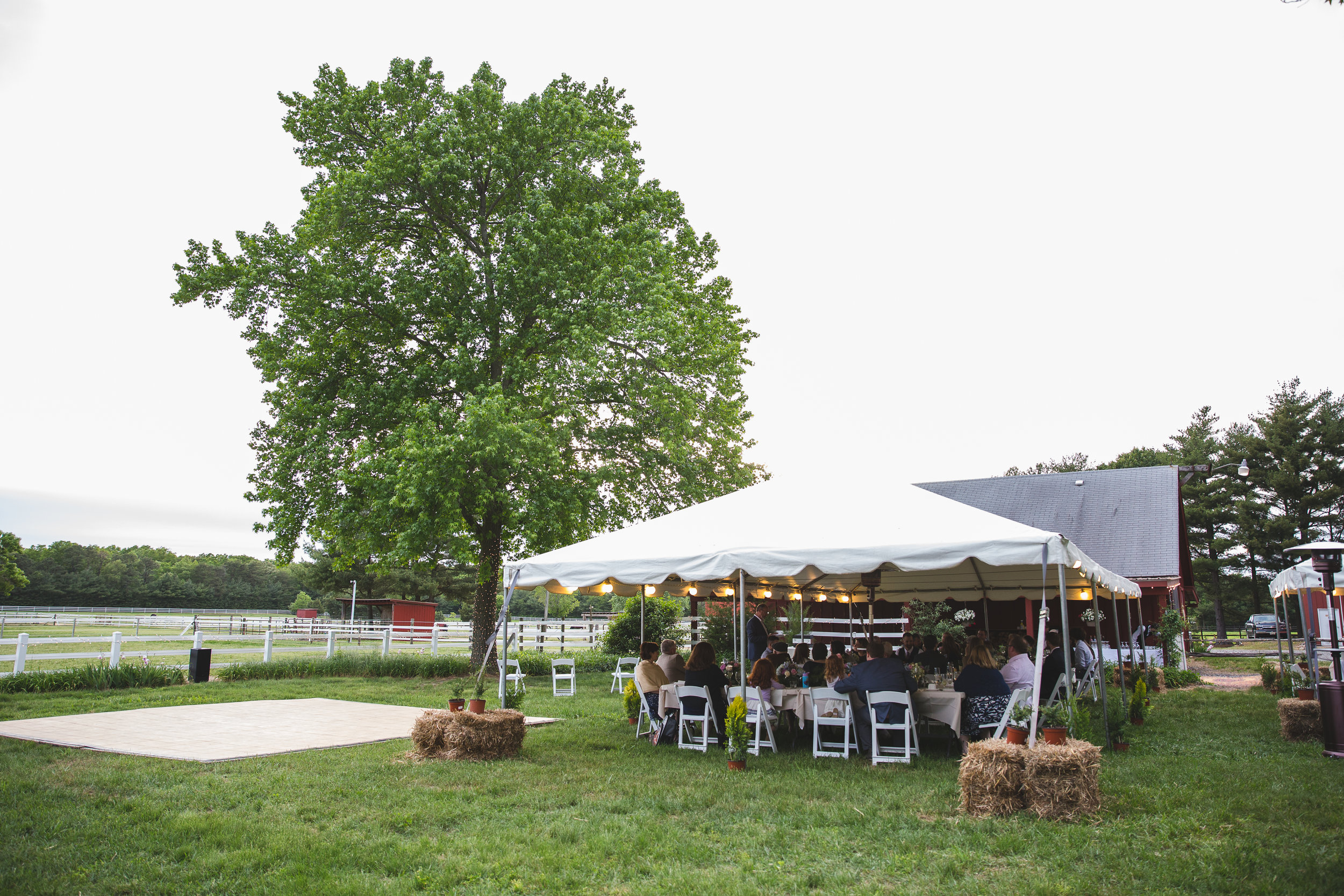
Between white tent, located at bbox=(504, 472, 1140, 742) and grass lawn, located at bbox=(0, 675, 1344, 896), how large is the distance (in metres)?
1.29

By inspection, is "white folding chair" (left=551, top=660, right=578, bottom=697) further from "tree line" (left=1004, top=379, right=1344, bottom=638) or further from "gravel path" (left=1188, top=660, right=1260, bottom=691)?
"tree line" (left=1004, top=379, right=1344, bottom=638)

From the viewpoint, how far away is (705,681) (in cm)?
873

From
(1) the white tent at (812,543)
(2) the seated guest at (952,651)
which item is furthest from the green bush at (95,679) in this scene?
(2) the seated guest at (952,651)

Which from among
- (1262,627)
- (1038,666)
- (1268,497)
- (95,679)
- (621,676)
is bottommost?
(1262,627)

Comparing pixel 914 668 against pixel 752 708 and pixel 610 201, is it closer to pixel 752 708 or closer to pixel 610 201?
pixel 752 708

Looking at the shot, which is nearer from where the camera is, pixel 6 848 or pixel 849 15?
pixel 6 848

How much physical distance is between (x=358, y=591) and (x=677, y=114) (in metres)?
46.9

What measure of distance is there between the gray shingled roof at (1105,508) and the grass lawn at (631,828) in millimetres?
14186

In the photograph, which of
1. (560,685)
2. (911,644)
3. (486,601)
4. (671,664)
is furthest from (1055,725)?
(486,601)

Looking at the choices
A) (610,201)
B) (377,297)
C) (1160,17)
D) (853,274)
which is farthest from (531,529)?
(1160,17)

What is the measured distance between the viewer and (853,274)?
1595 centimetres

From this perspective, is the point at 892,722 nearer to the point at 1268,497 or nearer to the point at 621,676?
the point at 621,676

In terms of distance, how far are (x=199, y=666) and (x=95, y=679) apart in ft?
5.43

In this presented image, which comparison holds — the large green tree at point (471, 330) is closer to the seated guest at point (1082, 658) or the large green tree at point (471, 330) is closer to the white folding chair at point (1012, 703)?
the seated guest at point (1082, 658)
